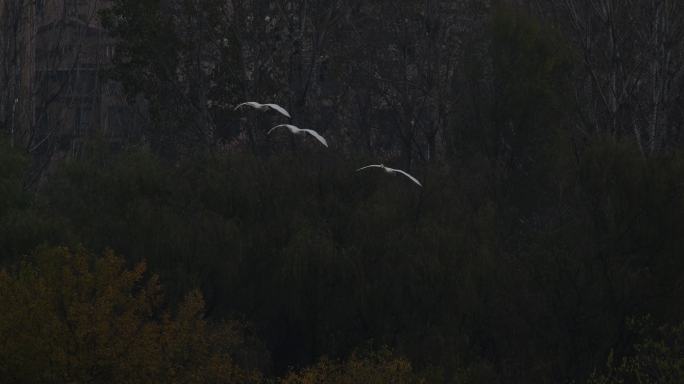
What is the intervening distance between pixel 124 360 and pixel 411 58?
25735 millimetres

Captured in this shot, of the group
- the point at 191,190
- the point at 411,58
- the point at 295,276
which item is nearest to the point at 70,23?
the point at 411,58

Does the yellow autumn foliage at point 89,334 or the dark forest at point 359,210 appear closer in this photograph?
the yellow autumn foliage at point 89,334

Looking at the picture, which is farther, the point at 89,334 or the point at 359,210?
the point at 359,210

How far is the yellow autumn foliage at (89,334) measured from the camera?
961 inches

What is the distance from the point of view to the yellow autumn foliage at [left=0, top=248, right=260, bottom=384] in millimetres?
24406

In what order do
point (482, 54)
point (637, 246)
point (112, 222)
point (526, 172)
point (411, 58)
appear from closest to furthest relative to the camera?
point (637, 246), point (112, 222), point (526, 172), point (482, 54), point (411, 58)

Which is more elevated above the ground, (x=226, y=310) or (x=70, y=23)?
(x=70, y=23)

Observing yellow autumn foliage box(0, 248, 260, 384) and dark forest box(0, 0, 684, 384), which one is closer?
yellow autumn foliage box(0, 248, 260, 384)

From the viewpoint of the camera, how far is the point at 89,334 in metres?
24.7

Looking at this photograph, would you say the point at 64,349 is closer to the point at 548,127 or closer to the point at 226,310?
the point at 226,310

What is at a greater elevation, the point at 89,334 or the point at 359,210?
the point at 359,210

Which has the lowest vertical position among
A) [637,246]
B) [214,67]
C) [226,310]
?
[226,310]

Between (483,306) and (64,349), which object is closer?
(64,349)

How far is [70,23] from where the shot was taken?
49594 millimetres
